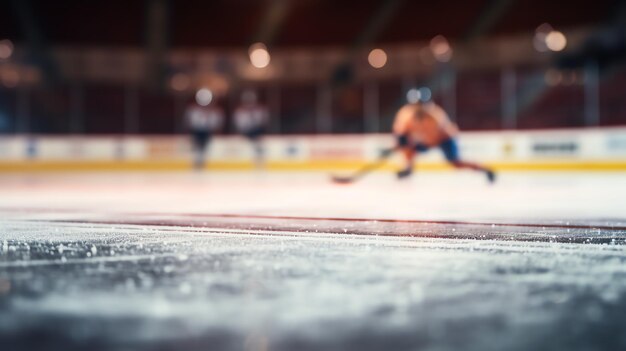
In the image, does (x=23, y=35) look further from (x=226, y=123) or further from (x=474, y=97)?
(x=474, y=97)

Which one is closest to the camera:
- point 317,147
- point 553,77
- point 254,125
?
point 317,147

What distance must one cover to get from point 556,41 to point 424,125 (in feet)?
37.9

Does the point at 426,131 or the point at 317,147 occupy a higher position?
the point at 317,147

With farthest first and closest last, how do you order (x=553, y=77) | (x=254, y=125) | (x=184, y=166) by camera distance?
1. (x=553, y=77)
2. (x=184, y=166)
3. (x=254, y=125)

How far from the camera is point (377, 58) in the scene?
23.0m

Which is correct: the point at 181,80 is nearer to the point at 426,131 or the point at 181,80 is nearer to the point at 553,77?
the point at 553,77

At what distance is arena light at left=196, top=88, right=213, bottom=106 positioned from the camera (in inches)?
829

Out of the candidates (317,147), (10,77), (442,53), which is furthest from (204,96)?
(442,53)

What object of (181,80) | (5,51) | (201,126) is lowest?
(201,126)

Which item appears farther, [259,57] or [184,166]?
[259,57]

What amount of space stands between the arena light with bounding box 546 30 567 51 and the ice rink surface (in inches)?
638

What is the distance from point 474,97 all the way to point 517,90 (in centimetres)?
214

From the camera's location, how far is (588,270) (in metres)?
2.83

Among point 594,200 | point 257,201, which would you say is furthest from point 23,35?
point 594,200
